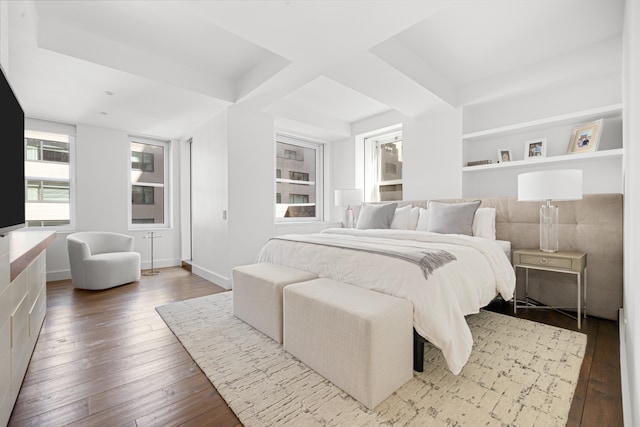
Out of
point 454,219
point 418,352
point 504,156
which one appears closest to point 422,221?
point 454,219

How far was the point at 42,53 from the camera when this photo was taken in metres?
2.38

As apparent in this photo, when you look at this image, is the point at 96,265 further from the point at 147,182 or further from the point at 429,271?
the point at 429,271

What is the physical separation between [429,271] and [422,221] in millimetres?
1906

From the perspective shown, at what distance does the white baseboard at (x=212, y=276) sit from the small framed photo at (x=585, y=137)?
423cm

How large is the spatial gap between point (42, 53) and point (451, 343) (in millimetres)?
3767

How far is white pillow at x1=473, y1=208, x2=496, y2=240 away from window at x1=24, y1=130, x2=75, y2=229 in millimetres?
5610

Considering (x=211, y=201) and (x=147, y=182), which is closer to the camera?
(x=211, y=201)

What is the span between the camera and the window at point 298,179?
5.25 metres

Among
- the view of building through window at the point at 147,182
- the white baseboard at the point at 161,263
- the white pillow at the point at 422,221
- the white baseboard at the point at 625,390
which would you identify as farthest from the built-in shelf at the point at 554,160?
the view of building through window at the point at 147,182

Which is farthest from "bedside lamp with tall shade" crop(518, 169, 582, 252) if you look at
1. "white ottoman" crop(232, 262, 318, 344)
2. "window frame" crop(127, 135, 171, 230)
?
"window frame" crop(127, 135, 171, 230)

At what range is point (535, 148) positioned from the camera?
10.8 ft

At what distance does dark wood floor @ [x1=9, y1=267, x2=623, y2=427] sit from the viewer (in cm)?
137

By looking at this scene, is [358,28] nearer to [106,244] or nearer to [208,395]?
[208,395]

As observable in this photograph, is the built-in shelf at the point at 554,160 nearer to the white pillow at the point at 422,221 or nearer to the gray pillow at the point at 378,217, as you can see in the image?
the white pillow at the point at 422,221
